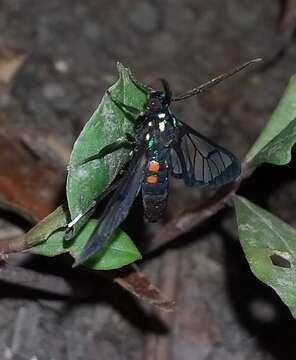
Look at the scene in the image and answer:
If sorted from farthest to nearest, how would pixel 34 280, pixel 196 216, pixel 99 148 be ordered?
pixel 196 216, pixel 34 280, pixel 99 148

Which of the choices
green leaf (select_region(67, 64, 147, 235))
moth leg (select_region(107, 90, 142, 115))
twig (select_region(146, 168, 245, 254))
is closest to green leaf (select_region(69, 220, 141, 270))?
green leaf (select_region(67, 64, 147, 235))

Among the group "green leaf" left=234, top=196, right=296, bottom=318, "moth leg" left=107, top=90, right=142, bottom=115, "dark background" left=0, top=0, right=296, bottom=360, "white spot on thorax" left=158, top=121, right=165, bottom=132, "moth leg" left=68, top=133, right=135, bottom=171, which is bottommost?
"dark background" left=0, top=0, right=296, bottom=360

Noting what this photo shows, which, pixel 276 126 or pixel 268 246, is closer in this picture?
pixel 268 246

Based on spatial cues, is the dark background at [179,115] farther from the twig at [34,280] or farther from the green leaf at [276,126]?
the green leaf at [276,126]

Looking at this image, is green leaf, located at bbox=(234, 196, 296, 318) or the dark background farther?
the dark background

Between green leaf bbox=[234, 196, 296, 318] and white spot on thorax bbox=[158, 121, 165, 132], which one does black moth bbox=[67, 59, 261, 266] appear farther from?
green leaf bbox=[234, 196, 296, 318]

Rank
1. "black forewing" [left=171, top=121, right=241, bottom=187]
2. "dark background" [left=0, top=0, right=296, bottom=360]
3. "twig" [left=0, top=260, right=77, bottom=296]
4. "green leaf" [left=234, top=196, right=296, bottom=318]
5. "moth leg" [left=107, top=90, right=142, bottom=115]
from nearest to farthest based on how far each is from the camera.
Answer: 1. "moth leg" [left=107, top=90, right=142, bottom=115]
2. "green leaf" [left=234, top=196, right=296, bottom=318]
3. "twig" [left=0, top=260, right=77, bottom=296]
4. "black forewing" [left=171, top=121, right=241, bottom=187]
5. "dark background" [left=0, top=0, right=296, bottom=360]

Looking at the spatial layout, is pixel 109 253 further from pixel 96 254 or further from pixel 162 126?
pixel 162 126

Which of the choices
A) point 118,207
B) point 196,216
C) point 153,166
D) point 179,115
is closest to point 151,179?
point 153,166
